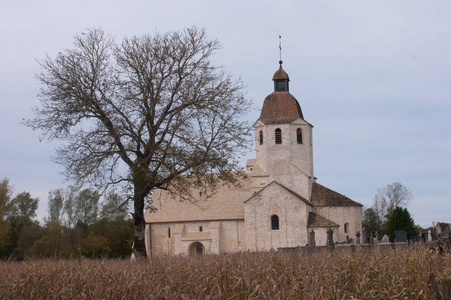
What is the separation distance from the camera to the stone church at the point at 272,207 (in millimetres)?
44969

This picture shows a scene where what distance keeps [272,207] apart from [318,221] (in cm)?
372

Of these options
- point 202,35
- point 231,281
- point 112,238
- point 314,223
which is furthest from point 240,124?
point 112,238

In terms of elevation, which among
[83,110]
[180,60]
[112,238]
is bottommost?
[112,238]

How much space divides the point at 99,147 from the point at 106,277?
45.6ft

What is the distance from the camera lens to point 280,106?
49.1 m

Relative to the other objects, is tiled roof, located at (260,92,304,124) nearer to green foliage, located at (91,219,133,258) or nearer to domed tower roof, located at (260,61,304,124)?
domed tower roof, located at (260,61,304,124)

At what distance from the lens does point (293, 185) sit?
47.7m

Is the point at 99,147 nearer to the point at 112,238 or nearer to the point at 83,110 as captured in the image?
the point at 83,110

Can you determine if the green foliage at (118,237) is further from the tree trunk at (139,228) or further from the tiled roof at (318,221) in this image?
the tree trunk at (139,228)

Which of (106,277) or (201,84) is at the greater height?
(201,84)

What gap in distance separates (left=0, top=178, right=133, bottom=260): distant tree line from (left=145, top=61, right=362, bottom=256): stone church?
18.5 ft

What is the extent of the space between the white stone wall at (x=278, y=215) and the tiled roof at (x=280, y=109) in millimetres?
6045

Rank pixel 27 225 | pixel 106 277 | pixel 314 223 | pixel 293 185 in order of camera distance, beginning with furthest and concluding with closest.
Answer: pixel 27 225, pixel 293 185, pixel 314 223, pixel 106 277

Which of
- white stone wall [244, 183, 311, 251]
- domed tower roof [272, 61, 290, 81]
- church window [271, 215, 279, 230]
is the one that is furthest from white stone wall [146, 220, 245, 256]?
domed tower roof [272, 61, 290, 81]
